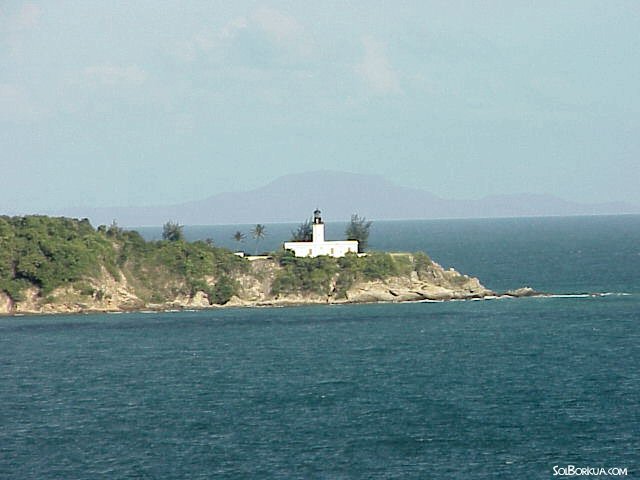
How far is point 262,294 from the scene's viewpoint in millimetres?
120125

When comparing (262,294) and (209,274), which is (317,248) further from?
(209,274)

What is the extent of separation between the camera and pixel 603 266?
6398 inches

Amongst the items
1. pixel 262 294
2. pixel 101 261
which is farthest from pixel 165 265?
pixel 262 294

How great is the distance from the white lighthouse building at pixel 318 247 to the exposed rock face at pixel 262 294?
3.79 metres

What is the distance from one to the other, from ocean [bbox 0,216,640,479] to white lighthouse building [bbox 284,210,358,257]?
12361 mm

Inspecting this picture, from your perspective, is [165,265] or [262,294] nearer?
[165,265]

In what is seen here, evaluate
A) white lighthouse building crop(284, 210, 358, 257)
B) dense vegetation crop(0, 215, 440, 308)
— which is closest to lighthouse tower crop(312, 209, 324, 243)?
white lighthouse building crop(284, 210, 358, 257)

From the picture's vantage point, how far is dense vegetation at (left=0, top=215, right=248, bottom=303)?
113 m

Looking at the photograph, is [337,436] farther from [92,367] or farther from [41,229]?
[41,229]

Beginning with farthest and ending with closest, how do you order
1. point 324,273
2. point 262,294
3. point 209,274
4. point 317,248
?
point 317,248 → point 262,294 → point 209,274 → point 324,273

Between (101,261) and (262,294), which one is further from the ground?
(101,261)

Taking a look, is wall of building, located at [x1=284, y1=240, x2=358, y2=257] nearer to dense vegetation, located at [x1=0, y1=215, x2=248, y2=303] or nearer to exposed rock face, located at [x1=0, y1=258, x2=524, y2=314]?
exposed rock face, located at [x1=0, y1=258, x2=524, y2=314]

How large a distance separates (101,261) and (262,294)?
1629cm

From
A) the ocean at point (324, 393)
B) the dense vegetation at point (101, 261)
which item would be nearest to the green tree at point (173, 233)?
the dense vegetation at point (101, 261)
